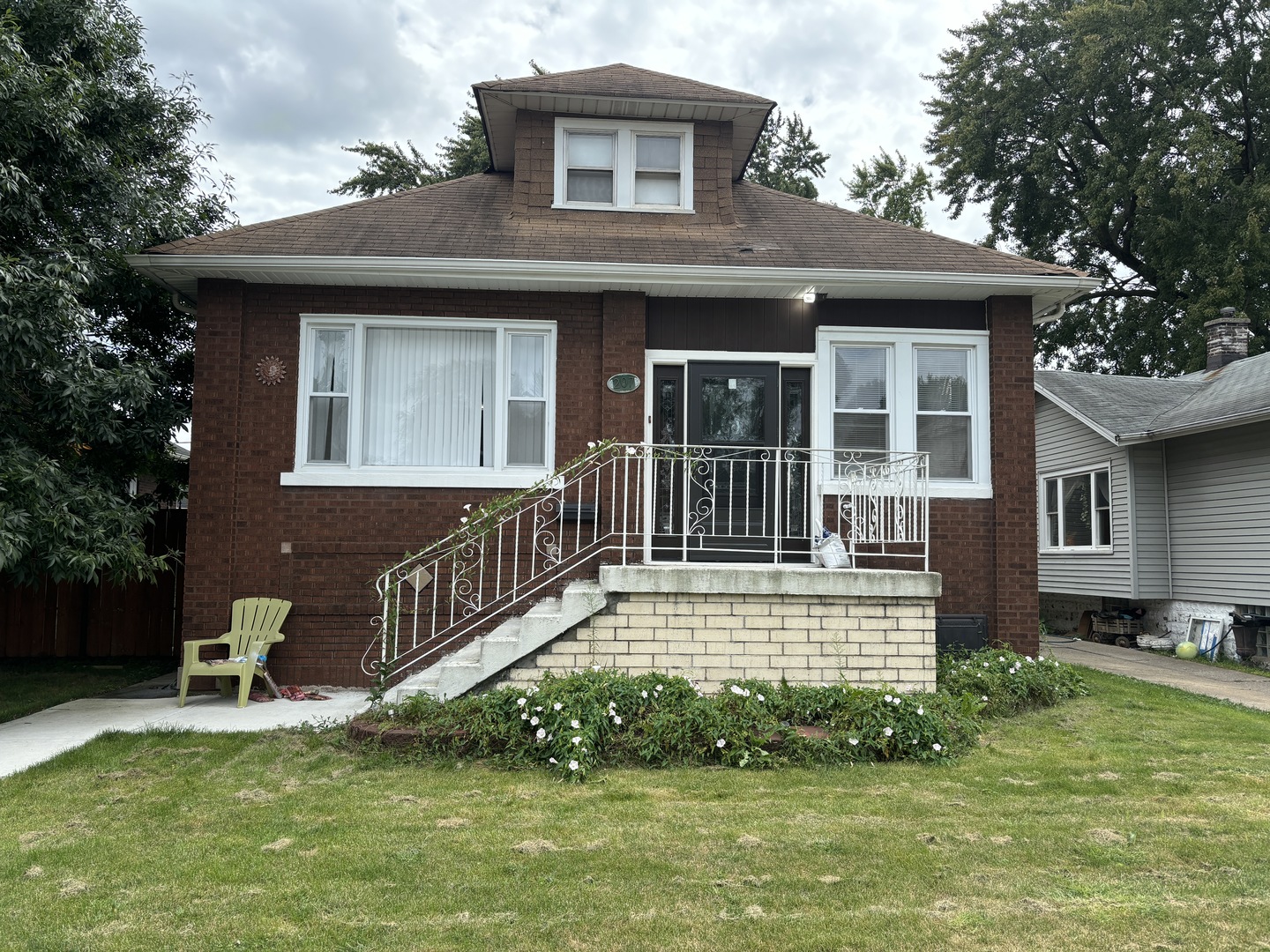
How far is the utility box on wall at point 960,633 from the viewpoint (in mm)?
8320

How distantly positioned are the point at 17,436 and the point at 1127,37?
23.9m

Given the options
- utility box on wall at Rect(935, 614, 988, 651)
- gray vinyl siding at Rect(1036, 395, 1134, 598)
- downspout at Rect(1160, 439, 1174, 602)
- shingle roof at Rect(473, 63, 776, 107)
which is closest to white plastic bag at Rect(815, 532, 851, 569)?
utility box on wall at Rect(935, 614, 988, 651)

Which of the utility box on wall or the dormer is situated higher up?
the dormer

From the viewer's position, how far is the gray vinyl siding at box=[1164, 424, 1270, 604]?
40.5 feet

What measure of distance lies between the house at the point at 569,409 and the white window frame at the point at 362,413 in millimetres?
23

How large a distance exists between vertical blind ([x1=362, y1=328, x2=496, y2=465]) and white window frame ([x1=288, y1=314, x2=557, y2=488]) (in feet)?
0.22

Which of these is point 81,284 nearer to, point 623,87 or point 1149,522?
point 623,87

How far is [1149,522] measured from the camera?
14273 millimetres

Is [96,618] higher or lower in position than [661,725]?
higher

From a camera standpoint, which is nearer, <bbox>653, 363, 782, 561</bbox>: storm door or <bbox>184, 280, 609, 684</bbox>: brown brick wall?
<bbox>184, 280, 609, 684</bbox>: brown brick wall

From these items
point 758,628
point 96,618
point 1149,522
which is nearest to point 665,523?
point 758,628

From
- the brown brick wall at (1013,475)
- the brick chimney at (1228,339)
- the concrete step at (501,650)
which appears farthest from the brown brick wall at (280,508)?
the brick chimney at (1228,339)

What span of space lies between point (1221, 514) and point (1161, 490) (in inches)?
53.4

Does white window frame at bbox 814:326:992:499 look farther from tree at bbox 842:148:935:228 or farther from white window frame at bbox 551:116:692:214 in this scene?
tree at bbox 842:148:935:228
